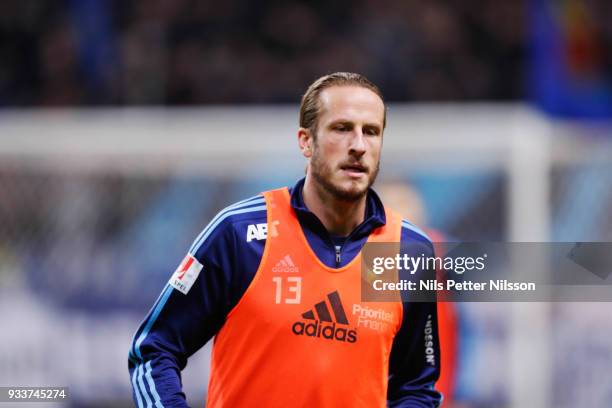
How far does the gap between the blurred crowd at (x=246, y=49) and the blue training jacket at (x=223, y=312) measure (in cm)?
718

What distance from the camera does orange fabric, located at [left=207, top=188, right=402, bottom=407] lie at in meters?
3.83

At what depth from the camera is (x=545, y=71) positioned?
9.22 meters

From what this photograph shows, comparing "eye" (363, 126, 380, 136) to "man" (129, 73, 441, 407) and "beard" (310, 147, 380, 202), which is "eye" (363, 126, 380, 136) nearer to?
"man" (129, 73, 441, 407)

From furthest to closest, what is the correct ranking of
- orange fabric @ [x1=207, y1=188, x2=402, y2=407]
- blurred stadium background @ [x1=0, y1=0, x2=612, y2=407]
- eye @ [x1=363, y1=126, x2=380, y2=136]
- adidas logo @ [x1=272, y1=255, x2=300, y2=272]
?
blurred stadium background @ [x1=0, y1=0, x2=612, y2=407]
eye @ [x1=363, y1=126, x2=380, y2=136]
adidas logo @ [x1=272, y1=255, x2=300, y2=272]
orange fabric @ [x1=207, y1=188, x2=402, y2=407]

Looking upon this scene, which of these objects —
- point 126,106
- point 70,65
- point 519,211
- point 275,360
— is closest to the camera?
point 275,360

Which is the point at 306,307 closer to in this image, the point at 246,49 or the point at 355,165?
the point at 355,165

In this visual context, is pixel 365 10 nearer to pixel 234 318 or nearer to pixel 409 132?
pixel 409 132

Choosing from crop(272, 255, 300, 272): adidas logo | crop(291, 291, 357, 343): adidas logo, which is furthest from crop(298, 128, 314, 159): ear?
crop(291, 291, 357, 343): adidas logo

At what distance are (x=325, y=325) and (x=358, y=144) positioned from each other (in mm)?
626

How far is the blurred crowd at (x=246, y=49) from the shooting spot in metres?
11.6

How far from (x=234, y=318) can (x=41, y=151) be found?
19.3ft

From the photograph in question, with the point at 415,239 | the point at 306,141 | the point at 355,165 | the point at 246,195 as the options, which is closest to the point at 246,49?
the point at 246,195

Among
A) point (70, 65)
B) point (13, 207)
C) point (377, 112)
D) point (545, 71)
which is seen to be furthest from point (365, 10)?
point (377, 112)

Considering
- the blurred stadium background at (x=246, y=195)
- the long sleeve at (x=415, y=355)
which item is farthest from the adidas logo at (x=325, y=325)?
the blurred stadium background at (x=246, y=195)
